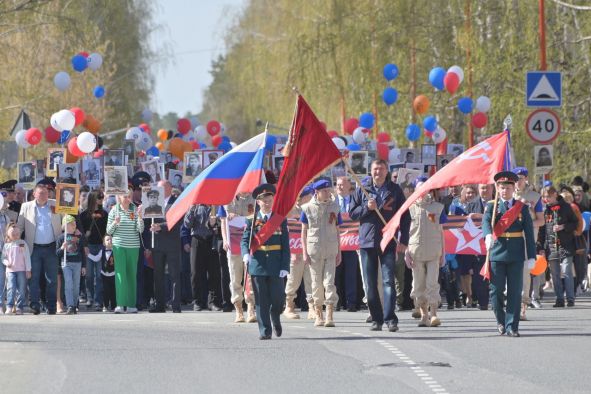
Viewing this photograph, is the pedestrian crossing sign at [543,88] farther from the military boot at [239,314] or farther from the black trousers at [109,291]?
the military boot at [239,314]

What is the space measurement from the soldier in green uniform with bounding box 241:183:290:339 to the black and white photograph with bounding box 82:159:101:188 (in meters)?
10.4

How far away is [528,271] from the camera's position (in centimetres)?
2011

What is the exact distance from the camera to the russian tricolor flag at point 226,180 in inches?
763

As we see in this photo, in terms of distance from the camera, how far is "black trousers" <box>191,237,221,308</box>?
2430 cm

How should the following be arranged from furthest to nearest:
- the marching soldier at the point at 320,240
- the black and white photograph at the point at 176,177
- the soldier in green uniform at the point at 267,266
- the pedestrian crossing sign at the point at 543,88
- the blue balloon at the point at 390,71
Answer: the blue balloon at the point at 390,71, the black and white photograph at the point at 176,177, the pedestrian crossing sign at the point at 543,88, the marching soldier at the point at 320,240, the soldier in green uniform at the point at 267,266

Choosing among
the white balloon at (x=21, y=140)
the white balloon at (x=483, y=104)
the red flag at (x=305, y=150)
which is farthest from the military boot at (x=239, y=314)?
the white balloon at (x=483, y=104)

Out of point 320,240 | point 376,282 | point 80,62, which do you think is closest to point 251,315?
point 320,240

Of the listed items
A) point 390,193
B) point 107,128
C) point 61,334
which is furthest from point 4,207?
point 107,128

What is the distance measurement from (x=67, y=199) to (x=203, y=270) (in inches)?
93.9

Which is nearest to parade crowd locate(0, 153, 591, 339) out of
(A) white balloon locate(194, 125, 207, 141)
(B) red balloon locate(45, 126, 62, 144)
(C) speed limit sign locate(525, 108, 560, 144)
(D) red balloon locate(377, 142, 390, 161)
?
(C) speed limit sign locate(525, 108, 560, 144)

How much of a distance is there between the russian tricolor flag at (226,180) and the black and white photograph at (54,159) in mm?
7597

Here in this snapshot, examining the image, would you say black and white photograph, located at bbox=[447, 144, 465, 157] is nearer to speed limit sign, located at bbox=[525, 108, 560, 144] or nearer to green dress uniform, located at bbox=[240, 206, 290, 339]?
speed limit sign, located at bbox=[525, 108, 560, 144]

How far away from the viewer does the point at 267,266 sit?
17.9m

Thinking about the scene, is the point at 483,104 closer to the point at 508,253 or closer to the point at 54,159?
the point at 54,159
